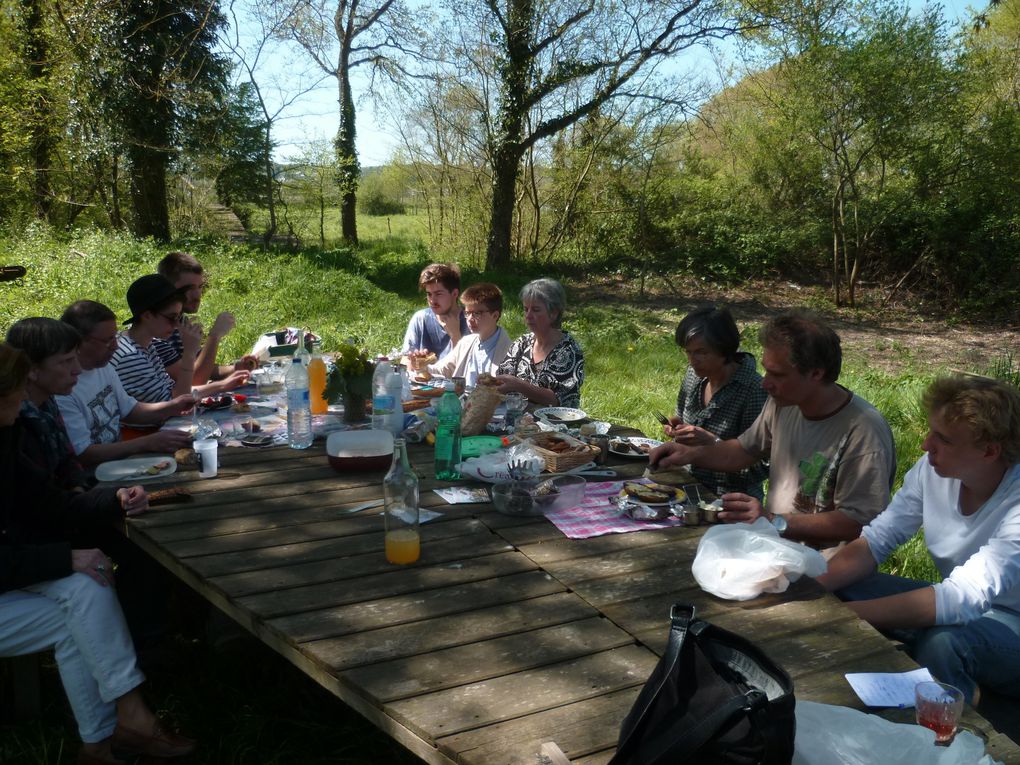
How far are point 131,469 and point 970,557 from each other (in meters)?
2.83

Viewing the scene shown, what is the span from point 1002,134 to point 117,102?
13.4 meters

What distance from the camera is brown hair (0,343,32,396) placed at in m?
2.40

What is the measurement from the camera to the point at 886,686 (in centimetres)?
174

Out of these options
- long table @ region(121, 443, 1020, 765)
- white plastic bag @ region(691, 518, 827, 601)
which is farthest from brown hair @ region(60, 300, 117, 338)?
white plastic bag @ region(691, 518, 827, 601)

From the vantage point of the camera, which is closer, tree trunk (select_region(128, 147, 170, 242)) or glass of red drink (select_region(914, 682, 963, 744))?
glass of red drink (select_region(914, 682, 963, 744))

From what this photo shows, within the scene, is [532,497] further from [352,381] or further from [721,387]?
[721,387]

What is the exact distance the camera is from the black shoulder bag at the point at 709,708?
1281 mm

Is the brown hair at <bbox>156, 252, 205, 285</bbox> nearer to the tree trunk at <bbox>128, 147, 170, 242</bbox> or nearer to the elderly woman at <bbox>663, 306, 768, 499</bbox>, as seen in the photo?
the elderly woman at <bbox>663, 306, 768, 499</bbox>

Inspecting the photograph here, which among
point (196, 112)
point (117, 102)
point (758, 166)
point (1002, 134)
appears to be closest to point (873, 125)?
point (1002, 134)

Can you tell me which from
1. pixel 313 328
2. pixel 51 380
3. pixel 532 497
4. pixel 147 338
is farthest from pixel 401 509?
pixel 313 328

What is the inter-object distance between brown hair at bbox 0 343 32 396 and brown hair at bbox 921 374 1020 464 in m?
2.77

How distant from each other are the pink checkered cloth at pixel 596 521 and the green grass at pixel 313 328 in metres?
0.94

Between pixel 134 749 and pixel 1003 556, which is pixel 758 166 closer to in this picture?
pixel 1003 556

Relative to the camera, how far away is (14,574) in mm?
2303
